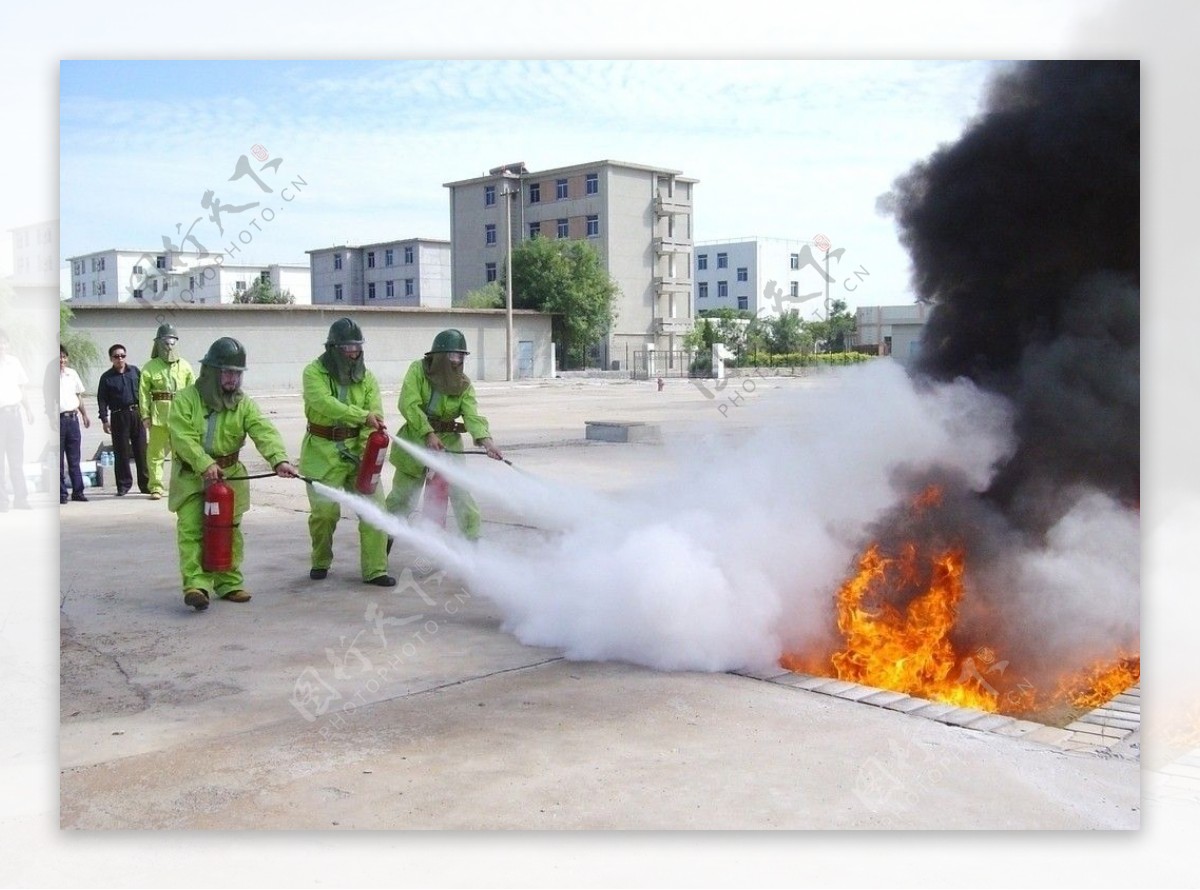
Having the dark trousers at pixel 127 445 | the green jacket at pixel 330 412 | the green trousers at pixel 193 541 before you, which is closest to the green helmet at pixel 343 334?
the green jacket at pixel 330 412

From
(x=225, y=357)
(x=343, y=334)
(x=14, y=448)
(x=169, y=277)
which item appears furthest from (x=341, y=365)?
(x=14, y=448)

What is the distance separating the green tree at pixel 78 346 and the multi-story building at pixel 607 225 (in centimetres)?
212

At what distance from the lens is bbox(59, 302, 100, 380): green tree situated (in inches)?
238

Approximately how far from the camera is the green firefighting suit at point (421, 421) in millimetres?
6938

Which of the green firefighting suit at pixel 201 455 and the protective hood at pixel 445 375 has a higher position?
the protective hood at pixel 445 375

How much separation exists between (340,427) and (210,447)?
0.85 meters

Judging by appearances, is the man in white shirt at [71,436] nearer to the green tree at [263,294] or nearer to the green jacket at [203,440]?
the green tree at [263,294]

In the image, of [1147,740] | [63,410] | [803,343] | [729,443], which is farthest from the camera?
[63,410]

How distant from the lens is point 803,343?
698 centimetres

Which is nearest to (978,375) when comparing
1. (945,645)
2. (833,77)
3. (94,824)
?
(945,645)

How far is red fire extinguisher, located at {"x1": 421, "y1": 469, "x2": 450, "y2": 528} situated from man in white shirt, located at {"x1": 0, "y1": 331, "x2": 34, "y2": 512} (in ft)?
12.0

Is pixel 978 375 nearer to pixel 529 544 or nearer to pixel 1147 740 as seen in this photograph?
pixel 1147 740

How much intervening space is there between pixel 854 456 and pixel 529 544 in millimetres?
→ 3172

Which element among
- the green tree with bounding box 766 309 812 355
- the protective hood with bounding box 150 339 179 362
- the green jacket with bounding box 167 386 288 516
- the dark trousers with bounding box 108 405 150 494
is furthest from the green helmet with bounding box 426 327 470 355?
the dark trousers with bounding box 108 405 150 494
